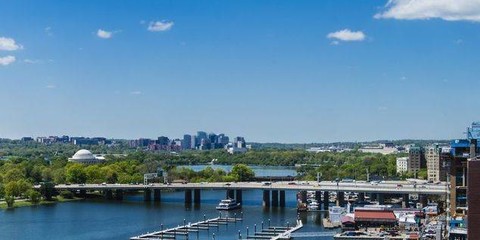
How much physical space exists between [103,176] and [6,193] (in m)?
19.5

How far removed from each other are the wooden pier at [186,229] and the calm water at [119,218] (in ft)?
1.98

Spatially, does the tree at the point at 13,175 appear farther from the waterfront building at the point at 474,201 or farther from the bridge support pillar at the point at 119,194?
the waterfront building at the point at 474,201

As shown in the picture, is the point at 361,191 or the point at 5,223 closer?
the point at 5,223

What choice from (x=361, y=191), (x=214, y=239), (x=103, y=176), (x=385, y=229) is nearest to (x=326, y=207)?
(x=361, y=191)

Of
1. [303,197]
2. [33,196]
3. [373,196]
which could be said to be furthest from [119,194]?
[373,196]

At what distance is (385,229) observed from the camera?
46719mm

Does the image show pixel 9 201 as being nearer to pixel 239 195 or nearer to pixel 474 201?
pixel 239 195

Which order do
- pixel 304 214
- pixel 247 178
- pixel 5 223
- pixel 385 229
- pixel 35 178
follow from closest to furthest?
pixel 385 229, pixel 5 223, pixel 304 214, pixel 35 178, pixel 247 178

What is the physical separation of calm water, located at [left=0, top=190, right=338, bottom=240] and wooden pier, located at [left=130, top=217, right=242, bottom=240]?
23.8 inches

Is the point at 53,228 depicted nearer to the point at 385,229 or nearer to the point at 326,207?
the point at 385,229

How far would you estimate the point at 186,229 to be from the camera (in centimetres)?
4703

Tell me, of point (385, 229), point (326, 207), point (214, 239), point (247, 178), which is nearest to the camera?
point (214, 239)

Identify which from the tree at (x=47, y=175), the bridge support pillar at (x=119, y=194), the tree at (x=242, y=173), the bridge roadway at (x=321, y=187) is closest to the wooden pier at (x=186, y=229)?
the bridge roadway at (x=321, y=187)

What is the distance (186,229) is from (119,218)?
10094 millimetres
